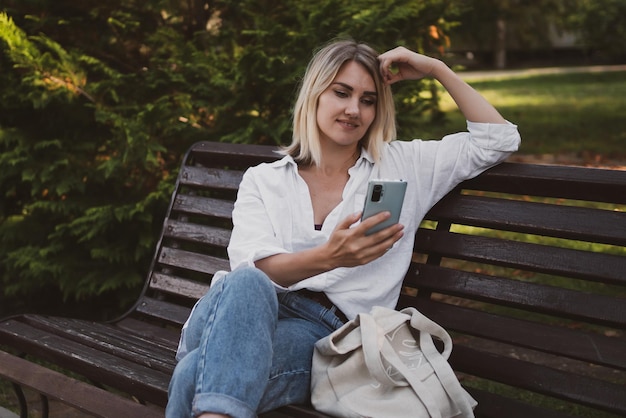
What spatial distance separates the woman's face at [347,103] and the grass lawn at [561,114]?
1998mm

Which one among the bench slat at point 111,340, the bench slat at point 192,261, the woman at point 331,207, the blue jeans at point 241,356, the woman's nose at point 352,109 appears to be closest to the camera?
the blue jeans at point 241,356

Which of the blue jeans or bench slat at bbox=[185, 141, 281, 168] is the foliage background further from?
the blue jeans

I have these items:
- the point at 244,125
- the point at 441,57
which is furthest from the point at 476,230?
the point at 244,125

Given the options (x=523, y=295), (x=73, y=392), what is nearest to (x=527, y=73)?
(x=523, y=295)

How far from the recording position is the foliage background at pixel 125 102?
195 inches

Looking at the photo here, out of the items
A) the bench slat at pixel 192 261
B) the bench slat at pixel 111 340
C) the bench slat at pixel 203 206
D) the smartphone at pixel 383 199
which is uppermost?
the smartphone at pixel 383 199

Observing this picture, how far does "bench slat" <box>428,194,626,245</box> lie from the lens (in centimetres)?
301

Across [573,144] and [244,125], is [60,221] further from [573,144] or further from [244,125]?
[573,144]

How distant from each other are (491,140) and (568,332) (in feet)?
2.47

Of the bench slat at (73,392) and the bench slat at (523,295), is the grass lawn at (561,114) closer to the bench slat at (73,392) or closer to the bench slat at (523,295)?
the bench slat at (523,295)

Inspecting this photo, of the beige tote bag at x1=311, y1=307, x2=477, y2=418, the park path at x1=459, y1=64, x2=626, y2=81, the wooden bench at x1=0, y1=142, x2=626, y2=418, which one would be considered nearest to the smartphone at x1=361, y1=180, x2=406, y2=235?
the beige tote bag at x1=311, y1=307, x2=477, y2=418

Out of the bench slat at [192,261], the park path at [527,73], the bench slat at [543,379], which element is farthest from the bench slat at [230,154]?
the park path at [527,73]

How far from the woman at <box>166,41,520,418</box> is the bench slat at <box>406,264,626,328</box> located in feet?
0.54

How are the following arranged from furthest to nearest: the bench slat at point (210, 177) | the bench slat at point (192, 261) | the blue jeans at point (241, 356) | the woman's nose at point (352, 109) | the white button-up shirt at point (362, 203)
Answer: the bench slat at point (210, 177) → the bench slat at point (192, 261) → the woman's nose at point (352, 109) → the white button-up shirt at point (362, 203) → the blue jeans at point (241, 356)
